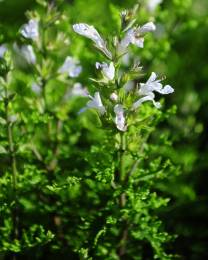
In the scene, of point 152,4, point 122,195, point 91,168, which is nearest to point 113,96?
point 91,168

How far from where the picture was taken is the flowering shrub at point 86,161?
73.9 inches

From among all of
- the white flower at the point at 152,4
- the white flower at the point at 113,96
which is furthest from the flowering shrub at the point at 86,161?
the white flower at the point at 152,4

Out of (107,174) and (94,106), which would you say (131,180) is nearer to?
(107,174)

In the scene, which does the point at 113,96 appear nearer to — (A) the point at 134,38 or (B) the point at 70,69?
(A) the point at 134,38

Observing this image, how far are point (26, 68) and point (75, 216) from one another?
1.95 metres

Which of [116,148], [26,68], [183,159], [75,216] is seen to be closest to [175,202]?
[183,159]

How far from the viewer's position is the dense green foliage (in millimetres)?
2018

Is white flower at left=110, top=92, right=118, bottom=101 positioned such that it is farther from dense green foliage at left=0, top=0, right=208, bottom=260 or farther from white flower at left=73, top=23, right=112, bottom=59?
white flower at left=73, top=23, right=112, bottom=59

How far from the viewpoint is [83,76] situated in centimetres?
322

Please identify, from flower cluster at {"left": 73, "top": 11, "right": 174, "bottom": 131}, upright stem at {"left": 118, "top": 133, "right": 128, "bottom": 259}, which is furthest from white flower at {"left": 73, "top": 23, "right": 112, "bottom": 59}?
upright stem at {"left": 118, "top": 133, "right": 128, "bottom": 259}

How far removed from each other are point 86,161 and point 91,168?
0.27m

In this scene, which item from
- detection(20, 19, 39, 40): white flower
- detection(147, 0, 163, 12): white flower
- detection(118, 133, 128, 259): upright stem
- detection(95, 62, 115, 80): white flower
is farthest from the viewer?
detection(147, 0, 163, 12): white flower

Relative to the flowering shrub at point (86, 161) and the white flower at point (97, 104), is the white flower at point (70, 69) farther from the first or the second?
the white flower at point (97, 104)

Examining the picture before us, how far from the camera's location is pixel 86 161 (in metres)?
2.28
